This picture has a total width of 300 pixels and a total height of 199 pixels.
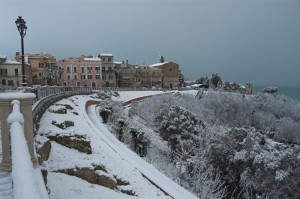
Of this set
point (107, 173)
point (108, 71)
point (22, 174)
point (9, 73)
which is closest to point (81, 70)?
point (108, 71)

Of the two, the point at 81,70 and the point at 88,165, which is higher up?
the point at 81,70

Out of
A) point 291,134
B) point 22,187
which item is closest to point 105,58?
point 291,134

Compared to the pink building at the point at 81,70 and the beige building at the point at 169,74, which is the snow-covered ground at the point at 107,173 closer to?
the pink building at the point at 81,70

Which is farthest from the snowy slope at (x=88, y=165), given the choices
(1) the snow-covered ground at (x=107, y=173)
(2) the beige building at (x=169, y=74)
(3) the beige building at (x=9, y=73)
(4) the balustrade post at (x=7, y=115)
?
(2) the beige building at (x=169, y=74)

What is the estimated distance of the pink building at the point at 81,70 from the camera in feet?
280

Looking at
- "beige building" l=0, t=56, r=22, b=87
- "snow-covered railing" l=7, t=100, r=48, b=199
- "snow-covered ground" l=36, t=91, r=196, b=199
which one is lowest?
"snow-covered ground" l=36, t=91, r=196, b=199

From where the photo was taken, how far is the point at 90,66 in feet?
284

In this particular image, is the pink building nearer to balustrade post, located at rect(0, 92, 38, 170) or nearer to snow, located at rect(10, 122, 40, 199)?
balustrade post, located at rect(0, 92, 38, 170)

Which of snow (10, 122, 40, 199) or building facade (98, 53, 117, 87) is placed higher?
building facade (98, 53, 117, 87)

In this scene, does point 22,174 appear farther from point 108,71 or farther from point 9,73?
point 108,71

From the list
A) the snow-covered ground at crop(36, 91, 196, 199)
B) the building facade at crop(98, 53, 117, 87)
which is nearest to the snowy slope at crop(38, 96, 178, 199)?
the snow-covered ground at crop(36, 91, 196, 199)

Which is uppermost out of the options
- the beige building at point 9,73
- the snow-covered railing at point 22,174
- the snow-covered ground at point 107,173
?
the beige building at point 9,73

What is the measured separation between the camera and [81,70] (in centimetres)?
8612

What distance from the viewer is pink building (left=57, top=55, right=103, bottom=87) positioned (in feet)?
280
